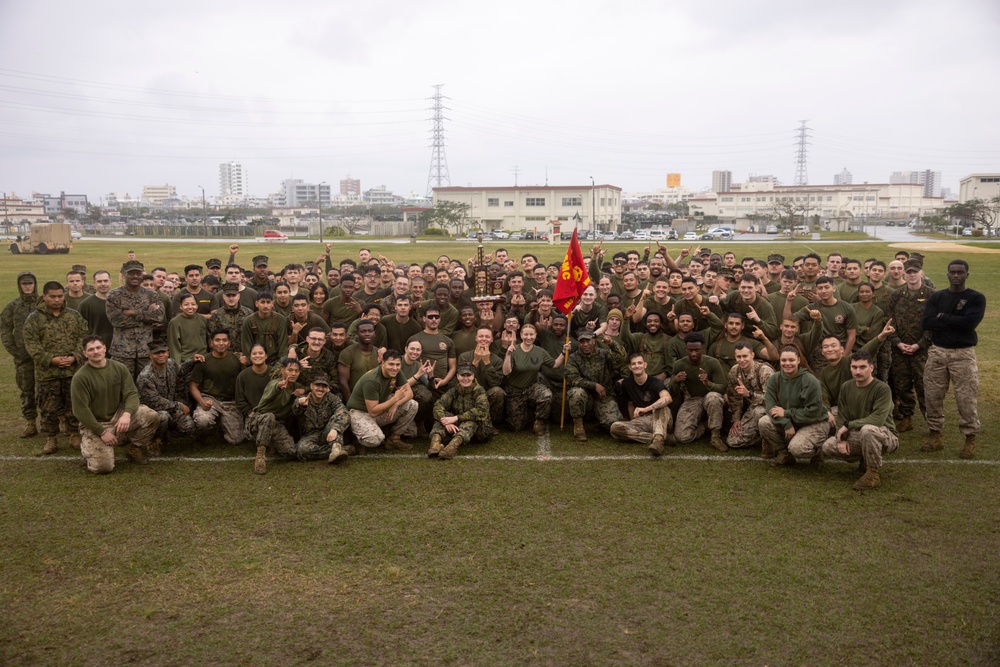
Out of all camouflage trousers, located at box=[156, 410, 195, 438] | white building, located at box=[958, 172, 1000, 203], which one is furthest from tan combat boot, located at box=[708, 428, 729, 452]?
white building, located at box=[958, 172, 1000, 203]

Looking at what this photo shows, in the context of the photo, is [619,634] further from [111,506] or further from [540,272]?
[540,272]

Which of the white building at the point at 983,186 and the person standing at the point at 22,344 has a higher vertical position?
the white building at the point at 983,186

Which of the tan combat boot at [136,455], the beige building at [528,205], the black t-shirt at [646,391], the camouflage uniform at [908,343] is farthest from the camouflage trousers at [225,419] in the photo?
the beige building at [528,205]

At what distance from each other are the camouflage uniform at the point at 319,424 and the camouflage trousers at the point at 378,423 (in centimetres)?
14

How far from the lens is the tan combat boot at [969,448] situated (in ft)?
29.3

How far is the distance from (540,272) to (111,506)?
26.0ft

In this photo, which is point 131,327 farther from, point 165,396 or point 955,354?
point 955,354

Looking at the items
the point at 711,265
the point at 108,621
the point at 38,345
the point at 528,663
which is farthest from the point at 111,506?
the point at 711,265

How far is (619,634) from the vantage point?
5.39m

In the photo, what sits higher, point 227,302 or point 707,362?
point 227,302

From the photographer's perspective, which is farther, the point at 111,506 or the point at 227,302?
the point at 227,302

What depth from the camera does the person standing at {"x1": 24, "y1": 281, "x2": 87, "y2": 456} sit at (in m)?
9.46

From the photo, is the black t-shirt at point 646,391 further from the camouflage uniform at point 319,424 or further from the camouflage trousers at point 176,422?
the camouflage trousers at point 176,422

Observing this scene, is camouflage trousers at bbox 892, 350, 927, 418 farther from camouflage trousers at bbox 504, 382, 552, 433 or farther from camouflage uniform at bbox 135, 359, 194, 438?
camouflage uniform at bbox 135, 359, 194, 438
